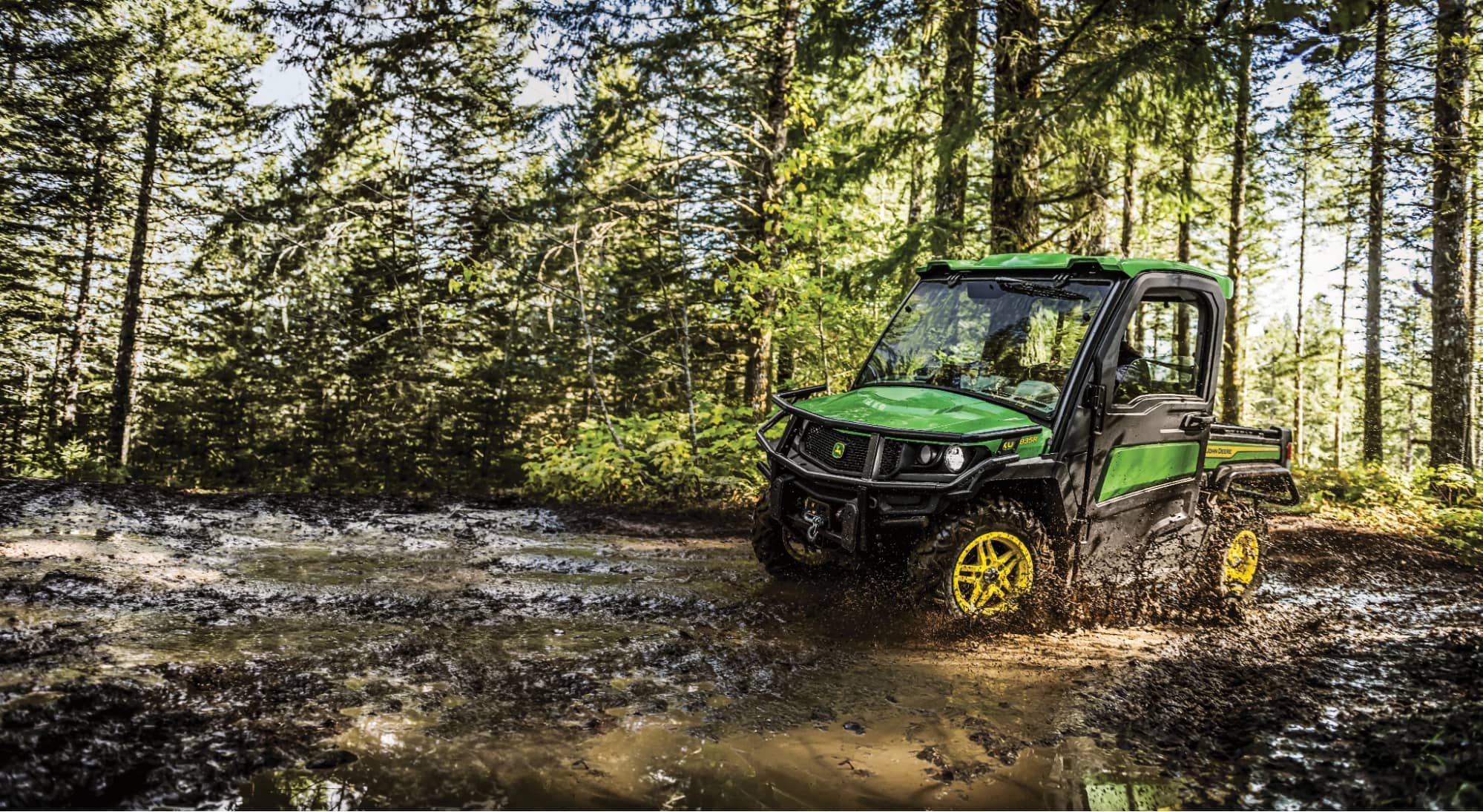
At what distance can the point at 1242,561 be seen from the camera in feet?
21.9

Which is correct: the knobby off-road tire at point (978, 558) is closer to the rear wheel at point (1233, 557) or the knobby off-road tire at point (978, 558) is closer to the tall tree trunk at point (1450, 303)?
the rear wheel at point (1233, 557)

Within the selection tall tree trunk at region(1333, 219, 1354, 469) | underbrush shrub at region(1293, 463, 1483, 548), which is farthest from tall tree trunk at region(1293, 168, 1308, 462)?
underbrush shrub at region(1293, 463, 1483, 548)

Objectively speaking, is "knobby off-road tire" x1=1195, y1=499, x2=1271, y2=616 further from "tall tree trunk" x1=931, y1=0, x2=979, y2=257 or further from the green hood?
"tall tree trunk" x1=931, y1=0, x2=979, y2=257


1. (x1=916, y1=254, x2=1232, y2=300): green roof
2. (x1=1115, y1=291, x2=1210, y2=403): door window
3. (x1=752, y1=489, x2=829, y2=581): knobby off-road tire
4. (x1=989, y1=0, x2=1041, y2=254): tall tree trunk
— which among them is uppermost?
(x1=989, y1=0, x2=1041, y2=254): tall tree trunk

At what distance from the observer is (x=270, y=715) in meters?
3.28

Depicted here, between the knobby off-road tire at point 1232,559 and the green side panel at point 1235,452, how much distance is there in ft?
1.14

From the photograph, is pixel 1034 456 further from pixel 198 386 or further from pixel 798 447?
pixel 198 386

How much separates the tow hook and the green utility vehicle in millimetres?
14

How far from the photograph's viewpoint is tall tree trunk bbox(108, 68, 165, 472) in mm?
17828

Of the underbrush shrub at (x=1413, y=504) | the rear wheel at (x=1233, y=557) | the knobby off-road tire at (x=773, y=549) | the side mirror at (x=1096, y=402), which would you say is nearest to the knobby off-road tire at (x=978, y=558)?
the side mirror at (x=1096, y=402)

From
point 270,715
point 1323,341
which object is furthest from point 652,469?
point 1323,341

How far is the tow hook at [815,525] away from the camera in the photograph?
529 centimetres

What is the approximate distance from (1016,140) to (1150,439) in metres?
4.82

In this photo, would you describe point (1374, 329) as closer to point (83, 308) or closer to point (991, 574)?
point (991, 574)
